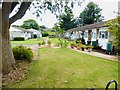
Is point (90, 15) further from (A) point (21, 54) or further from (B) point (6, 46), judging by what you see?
(B) point (6, 46)

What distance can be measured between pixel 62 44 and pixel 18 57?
44.2 feet

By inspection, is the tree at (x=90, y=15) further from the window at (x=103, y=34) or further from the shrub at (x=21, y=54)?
the shrub at (x=21, y=54)

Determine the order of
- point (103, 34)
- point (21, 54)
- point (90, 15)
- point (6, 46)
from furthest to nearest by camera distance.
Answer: point (90, 15) < point (103, 34) < point (21, 54) < point (6, 46)

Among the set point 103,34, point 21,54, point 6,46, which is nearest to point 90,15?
point 103,34

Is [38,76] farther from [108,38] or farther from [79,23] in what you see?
[79,23]

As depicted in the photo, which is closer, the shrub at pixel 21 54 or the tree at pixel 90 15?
the shrub at pixel 21 54

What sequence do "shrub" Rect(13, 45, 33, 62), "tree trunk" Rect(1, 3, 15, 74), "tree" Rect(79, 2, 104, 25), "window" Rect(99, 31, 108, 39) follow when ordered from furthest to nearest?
"tree" Rect(79, 2, 104, 25) < "window" Rect(99, 31, 108, 39) < "shrub" Rect(13, 45, 33, 62) < "tree trunk" Rect(1, 3, 15, 74)

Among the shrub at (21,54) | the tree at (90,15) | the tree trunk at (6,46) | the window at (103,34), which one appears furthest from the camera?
the tree at (90,15)

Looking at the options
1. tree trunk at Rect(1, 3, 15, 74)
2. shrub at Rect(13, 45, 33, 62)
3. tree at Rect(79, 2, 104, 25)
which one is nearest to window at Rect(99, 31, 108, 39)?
shrub at Rect(13, 45, 33, 62)

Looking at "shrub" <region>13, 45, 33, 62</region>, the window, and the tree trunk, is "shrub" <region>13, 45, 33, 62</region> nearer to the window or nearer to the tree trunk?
the tree trunk

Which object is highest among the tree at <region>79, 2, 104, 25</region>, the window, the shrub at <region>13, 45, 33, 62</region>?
the tree at <region>79, 2, 104, 25</region>

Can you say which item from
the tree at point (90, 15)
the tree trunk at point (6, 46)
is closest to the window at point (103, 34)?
the tree trunk at point (6, 46)

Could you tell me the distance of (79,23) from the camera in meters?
71.4

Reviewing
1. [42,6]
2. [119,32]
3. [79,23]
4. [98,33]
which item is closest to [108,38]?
[98,33]
